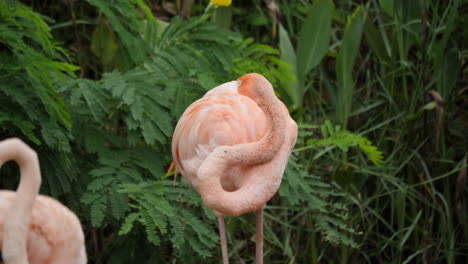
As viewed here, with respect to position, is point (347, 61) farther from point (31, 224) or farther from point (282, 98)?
point (31, 224)

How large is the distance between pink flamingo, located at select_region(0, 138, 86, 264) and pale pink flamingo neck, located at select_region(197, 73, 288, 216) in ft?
1.77

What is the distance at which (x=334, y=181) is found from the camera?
420 centimetres

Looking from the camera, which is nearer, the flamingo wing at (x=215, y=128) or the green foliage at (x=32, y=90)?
the flamingo wing at (x=215, y=128)

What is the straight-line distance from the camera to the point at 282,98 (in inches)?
158

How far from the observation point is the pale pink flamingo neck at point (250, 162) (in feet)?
7.76

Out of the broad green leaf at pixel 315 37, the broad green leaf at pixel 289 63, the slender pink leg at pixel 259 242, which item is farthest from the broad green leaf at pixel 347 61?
the slender pink leg at pixel 259 242

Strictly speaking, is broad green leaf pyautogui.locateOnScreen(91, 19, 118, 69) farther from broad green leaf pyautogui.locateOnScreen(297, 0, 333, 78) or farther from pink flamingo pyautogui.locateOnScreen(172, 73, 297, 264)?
pink flamingo pyautogui.locateOnScreen(172, 73, 297, 264)

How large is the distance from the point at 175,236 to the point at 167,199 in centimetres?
18

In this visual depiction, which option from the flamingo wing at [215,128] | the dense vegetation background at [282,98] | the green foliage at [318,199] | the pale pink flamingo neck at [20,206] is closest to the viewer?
the pale pink flamingo neck at [20,206]

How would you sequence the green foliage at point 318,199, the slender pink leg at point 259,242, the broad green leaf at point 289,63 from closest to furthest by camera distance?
the slender pink leg at point 259,242, the green foliage at point 318,199, the broad green leaf at point 289,63

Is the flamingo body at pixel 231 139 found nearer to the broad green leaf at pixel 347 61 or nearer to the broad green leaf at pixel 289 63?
the broad green leaf at pixel 289 63

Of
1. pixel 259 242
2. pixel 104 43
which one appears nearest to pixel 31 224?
pixel 259 242

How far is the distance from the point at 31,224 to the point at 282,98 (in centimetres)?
230

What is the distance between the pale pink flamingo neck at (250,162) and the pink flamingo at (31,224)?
54 cm
